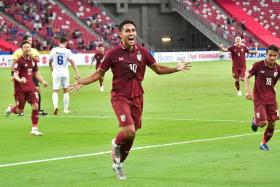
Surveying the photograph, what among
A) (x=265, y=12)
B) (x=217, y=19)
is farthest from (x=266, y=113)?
(x=265, y=12)

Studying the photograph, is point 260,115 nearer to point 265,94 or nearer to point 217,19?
point 265,94

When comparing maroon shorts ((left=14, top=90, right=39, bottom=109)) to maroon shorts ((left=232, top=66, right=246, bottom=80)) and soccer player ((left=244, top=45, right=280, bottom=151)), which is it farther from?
maroon shorts ((left=232, top=66, right=246, bottom=80))

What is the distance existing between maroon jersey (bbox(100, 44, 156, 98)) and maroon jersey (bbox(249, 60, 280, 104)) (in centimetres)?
401

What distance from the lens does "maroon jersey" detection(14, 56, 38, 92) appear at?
18.5m

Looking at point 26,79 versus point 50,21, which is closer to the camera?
point 26,79

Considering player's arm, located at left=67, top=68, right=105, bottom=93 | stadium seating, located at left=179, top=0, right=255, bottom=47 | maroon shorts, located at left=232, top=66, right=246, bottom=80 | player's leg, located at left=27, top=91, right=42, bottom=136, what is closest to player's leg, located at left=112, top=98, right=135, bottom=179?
player's arm, located at left=67, top=68, right=105, bottom=93

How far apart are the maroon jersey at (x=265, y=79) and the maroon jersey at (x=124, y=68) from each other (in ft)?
13.2

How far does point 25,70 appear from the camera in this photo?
18562 millimetres

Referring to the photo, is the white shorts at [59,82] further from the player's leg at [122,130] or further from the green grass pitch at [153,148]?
the player's leg at [122,130]

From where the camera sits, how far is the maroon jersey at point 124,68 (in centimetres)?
1162

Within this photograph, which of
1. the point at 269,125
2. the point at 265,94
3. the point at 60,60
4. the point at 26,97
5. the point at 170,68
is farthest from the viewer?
the point at 60,60

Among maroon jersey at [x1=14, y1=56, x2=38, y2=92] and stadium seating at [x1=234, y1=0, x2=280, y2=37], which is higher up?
maroon jersey at [x1=14, y1=56, x2=38, y2=92]

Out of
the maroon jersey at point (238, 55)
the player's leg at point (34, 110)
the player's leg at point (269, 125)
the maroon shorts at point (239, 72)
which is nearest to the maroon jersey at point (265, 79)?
the player's leg at point (269, 125)

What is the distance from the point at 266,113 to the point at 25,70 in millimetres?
6351
